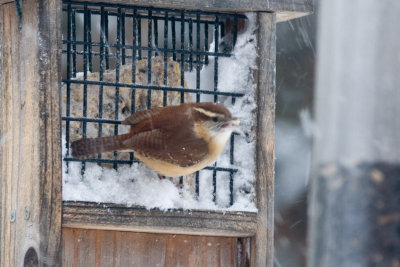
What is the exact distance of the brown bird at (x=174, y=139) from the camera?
3148 mm

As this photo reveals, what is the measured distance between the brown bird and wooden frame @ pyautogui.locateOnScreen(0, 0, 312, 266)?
0.74 ft

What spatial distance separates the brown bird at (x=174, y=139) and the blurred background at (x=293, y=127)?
3675 millimetres

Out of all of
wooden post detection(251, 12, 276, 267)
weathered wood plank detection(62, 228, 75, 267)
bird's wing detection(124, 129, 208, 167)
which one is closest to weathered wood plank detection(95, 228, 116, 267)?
weathered wood plank detection(62, 228, 75, 267)

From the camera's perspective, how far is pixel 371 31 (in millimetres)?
6543

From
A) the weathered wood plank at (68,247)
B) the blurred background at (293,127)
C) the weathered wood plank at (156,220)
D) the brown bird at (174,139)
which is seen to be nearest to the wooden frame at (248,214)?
the weathered wood plank at (156,220)

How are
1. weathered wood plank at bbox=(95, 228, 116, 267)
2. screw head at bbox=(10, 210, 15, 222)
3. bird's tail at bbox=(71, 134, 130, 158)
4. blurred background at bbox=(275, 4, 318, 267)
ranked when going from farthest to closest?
1. blurred background at bbox=(275, 4, 318, 267)
2. weathered wood plank at bbox=(95, 228, 116, 267)
3. screw head at bbox=(10, 210, 15, 222)
4. bird's tail at bbox=(71, 134, 130, 158)

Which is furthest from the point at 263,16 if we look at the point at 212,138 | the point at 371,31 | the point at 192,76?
the point at 371,31

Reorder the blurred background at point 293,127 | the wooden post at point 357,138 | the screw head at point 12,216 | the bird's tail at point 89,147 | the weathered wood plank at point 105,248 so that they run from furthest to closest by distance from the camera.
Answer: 1. the blurred background at point 293,127
2. the wooden post at point 357,138
3. the weathered wood plank at point 105,248
4. the screw head at point 12,216
5. the bird's tail at point 89,147

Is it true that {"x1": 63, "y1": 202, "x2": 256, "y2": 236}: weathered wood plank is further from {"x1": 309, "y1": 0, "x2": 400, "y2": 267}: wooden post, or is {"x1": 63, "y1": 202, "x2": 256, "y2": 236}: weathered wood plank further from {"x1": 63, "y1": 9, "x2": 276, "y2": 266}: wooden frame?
{"x1": 309, "y1": 0, "x2": 400, "y2": 267}: wooden post

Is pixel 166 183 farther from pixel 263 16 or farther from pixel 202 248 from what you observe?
pixel 263 16

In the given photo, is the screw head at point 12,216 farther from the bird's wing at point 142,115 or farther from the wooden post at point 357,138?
the wooden post at point 357,138

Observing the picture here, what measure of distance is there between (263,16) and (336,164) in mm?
3332

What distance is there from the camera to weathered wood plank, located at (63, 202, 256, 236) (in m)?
3.27

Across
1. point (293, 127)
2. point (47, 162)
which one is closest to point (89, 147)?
point (47, 162)
